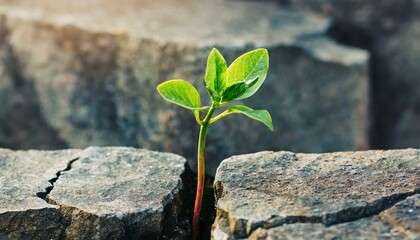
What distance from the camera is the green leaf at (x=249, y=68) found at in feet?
3.36

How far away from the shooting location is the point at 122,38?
2.59 metres

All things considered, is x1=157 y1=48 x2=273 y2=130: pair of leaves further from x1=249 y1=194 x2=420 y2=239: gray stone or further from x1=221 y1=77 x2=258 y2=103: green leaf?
x1=249 y1=194 x2=420 y2=239: gray stone

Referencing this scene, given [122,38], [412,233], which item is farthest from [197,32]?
[412,233]

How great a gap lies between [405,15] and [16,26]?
1440mm

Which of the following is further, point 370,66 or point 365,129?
point 370,66

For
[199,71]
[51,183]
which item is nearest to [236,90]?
[51,183]

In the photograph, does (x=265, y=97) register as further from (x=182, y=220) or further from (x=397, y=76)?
(x=182, y=220)

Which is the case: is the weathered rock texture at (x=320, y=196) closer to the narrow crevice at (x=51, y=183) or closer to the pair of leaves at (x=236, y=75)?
the pair of leaves at (x=236, y=75)

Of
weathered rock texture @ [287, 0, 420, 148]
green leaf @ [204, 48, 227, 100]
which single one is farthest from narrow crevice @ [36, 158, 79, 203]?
weathered rock texture @ [287, 0, 420, 148]

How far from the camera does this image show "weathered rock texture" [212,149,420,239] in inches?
37.4

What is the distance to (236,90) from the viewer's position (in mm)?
1017

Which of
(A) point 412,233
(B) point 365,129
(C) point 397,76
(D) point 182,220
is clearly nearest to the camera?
(A) point 412,233

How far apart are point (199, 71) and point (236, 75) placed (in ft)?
4.72

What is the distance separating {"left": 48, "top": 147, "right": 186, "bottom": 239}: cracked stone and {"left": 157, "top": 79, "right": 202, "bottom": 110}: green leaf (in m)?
0.16
